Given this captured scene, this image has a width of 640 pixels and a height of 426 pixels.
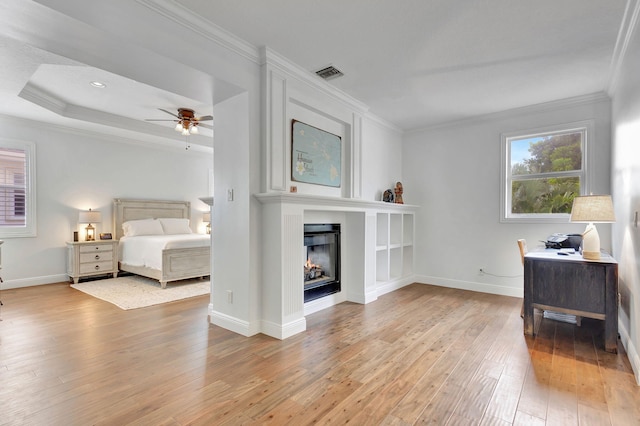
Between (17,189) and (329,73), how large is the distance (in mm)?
5330

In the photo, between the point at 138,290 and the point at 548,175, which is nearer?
the point at 548,175

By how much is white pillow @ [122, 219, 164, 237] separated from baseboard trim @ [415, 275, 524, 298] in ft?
16.3

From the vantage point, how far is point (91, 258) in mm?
5363

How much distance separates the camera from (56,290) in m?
4.75

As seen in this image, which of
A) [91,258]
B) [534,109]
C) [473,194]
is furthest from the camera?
[91,258]

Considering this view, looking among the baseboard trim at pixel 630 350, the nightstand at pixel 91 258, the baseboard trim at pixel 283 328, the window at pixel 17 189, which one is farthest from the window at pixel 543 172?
the window at pixel 17 189

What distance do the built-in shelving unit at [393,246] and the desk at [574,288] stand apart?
1.88 m

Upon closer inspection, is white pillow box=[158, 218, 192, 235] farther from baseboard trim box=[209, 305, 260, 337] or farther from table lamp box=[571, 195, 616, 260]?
table lamp box=[571, 195, 616, 260]

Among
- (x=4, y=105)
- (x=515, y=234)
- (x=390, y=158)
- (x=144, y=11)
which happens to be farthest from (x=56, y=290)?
(x=515, y=234)

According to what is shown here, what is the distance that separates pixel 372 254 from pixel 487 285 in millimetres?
1865

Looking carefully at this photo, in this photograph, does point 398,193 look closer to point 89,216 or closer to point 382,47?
point 382,47

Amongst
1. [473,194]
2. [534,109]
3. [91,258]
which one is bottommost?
[91,258]

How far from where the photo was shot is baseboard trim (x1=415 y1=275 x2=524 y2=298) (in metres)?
4.42

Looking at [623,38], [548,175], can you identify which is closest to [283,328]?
[623,38]
